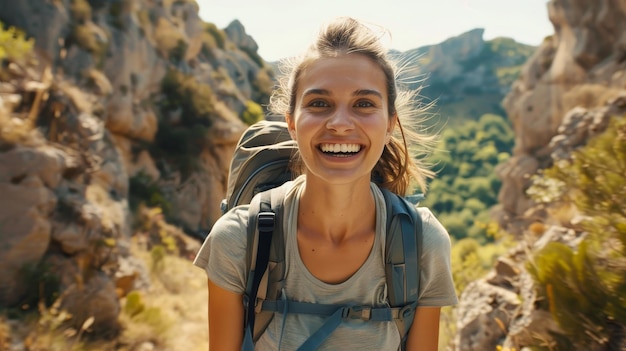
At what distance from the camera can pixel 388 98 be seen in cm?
187

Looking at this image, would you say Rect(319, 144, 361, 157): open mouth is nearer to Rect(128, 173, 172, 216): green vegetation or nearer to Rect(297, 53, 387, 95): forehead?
Rect(297, 53, 387, 95): forehead

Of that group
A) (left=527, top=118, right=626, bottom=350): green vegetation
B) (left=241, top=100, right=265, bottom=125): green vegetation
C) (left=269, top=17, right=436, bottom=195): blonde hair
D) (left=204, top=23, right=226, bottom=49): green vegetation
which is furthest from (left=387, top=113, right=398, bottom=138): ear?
(left=204, top=23, right=226, bottom=49): green vegetation

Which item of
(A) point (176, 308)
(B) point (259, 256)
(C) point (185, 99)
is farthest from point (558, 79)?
(B) point (259, 256)

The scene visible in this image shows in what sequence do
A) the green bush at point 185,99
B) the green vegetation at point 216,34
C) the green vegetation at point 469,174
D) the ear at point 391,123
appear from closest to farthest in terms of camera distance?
the ear at point 391,123 → the green bush at point 185,99 → the green vegetation at point 216,34 → the green vegetation at point 469,174

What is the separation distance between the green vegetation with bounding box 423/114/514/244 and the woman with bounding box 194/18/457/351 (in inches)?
2238

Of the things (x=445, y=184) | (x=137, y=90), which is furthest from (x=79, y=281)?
(x=445, y=184)

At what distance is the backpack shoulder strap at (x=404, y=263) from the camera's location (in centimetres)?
163

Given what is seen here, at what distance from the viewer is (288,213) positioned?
1.77 m

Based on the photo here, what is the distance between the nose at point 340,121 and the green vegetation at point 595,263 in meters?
2.10

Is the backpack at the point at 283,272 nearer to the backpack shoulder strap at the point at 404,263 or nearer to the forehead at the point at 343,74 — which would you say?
the backpack shoulder strap at the point at 404,263

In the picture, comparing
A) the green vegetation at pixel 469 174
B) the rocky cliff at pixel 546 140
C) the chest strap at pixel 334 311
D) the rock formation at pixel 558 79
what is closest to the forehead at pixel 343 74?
the chest strap at pixel 334 311

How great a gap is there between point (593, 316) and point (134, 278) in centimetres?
596

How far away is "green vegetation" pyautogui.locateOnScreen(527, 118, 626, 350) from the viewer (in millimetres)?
2830

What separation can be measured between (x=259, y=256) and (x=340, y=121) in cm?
54
